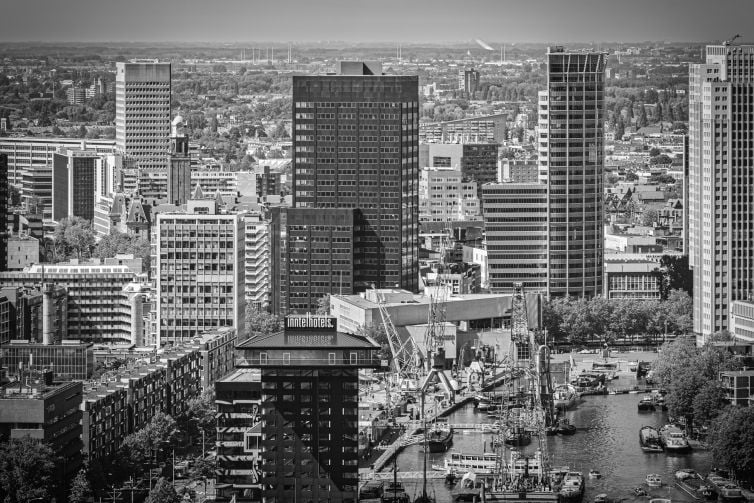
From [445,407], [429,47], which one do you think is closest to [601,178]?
[445,407]

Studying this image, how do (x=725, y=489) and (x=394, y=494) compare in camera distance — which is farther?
(x=725, y=489)

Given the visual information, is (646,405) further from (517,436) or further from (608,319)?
(608,319)

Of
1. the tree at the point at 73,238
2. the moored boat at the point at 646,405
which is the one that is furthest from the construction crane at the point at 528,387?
the tree at the point at 73,238

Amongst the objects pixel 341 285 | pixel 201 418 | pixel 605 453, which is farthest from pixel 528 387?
pixel 341 285

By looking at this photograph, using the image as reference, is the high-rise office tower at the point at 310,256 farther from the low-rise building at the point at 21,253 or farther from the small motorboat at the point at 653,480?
the small motorboat at the point at 653,480

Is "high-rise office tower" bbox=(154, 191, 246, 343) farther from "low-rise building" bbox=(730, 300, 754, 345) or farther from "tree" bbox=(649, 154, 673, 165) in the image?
"tree" bbox=(649, 154, 673, 165)
